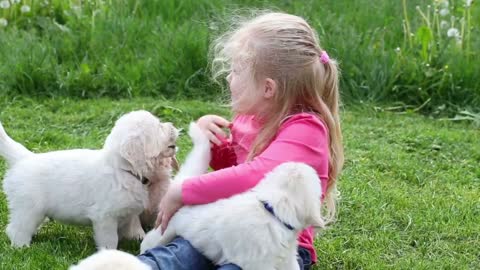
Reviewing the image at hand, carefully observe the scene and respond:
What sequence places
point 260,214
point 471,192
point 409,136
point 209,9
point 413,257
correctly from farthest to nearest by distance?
point 209,9 < point 409,136 < point 471,192 < point 413,257 < point 260,214

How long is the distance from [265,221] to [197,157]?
2.67ft

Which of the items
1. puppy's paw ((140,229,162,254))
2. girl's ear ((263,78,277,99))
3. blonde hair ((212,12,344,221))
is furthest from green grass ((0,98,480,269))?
girl's ear ((263,78,277,99))

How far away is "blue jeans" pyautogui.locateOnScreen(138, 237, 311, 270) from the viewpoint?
3.39 meters

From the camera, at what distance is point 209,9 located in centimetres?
784

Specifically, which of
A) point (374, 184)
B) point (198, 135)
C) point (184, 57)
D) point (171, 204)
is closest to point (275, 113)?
point (198, 135)

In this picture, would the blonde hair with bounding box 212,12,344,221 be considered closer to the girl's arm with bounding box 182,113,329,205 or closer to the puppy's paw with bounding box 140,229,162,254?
the girl's arm with bounding box 182,113,329,205

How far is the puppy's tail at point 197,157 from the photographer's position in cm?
391

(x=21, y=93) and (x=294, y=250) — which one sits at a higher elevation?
(x=294, y=250)

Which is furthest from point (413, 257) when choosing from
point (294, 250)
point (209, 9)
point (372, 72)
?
point (209, 9)

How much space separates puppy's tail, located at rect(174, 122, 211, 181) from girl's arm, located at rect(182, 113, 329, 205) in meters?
0.30

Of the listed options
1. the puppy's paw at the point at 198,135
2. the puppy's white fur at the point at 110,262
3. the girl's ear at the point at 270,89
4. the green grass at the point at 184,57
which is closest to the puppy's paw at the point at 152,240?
the puppy's paw at the point at 198,135

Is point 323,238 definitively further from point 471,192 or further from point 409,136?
point 409,136

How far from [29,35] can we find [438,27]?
11.5 ft

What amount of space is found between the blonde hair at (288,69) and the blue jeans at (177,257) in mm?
572
